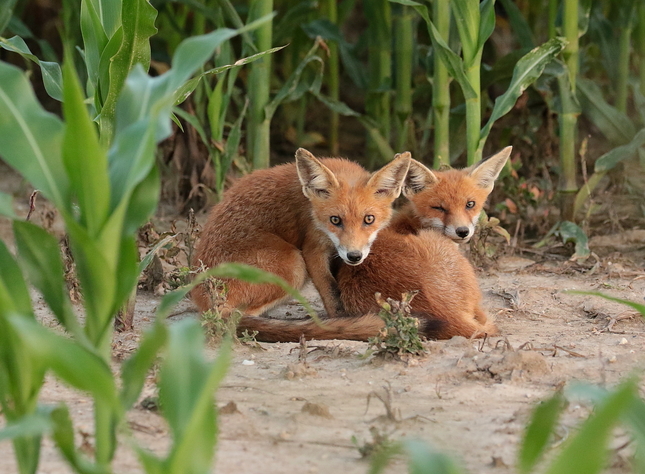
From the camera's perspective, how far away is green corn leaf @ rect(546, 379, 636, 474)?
199 cm

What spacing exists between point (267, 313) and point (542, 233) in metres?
2.91

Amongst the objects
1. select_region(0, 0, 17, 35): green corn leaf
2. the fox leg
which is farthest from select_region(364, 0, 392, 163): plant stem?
select_region(0, 0, 17, 35): green corn leaf

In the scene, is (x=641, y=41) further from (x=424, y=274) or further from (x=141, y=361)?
(x=141, y=361)

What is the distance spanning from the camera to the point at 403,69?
771cm

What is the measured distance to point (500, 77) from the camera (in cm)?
716

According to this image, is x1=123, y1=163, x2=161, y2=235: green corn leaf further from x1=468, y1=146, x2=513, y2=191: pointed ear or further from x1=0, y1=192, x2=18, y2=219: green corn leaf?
x1=468, y1=146, x2=513, y2=191: pointed ear

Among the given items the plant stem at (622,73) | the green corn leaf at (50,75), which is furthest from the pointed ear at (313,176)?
the plant stem at (622,73)

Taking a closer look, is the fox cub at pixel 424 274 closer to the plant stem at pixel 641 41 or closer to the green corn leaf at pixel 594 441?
the green corn leaf at pixel 594 441

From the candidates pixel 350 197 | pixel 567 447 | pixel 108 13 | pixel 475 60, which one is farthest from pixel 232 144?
pixel 567 447

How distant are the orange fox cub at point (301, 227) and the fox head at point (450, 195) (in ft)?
1.10

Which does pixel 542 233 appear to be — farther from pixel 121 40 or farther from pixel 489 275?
pixel 121 40

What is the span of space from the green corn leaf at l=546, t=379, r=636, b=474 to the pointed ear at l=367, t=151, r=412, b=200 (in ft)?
10.1

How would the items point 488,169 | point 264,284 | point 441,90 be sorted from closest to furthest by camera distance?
point 264,284, point 488,169, point 441,90

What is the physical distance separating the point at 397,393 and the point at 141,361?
1525 mm
